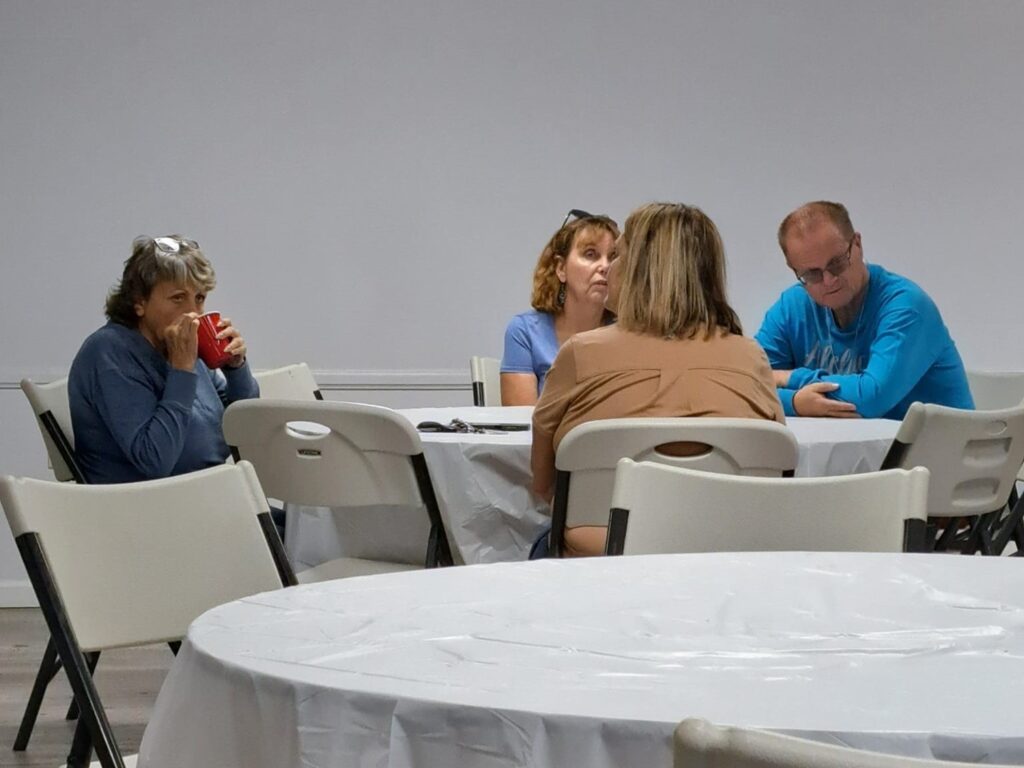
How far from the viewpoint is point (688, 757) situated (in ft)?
2.15

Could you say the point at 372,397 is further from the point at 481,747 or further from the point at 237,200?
the point at 481,747

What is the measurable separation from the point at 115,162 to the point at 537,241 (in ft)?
5.23

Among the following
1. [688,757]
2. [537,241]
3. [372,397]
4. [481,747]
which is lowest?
[372,397]

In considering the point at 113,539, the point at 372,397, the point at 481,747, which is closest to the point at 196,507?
the point at 113,539

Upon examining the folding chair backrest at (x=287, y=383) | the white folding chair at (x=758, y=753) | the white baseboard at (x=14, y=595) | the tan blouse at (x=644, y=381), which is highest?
the white folding chair at (x=758, y=753)

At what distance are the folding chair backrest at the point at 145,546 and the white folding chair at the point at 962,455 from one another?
1.51m

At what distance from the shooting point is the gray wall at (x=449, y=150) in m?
5.13

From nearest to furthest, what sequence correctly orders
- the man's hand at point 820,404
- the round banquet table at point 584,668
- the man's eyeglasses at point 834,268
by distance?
the round banquet table at point 584,668 < the man's hand at point 820,404 < the man's eyeglasses at point 834,268

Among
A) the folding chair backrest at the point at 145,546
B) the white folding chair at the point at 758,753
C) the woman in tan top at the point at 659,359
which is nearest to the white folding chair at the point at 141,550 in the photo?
the folding chair backrest at the point at 145,546

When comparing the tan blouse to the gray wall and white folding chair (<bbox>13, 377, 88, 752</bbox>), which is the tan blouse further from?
the gray wall

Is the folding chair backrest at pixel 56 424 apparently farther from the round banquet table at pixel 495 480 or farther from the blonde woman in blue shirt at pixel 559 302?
the blonde woman in blue shirt at pixel 559 302

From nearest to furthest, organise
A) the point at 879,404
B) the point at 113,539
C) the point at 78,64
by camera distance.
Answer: the point at 113,539
the point at 879,404
the point at 78,64

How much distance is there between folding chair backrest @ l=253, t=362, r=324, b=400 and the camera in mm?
4348

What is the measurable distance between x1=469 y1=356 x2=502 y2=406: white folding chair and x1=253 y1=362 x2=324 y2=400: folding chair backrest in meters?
0.53
